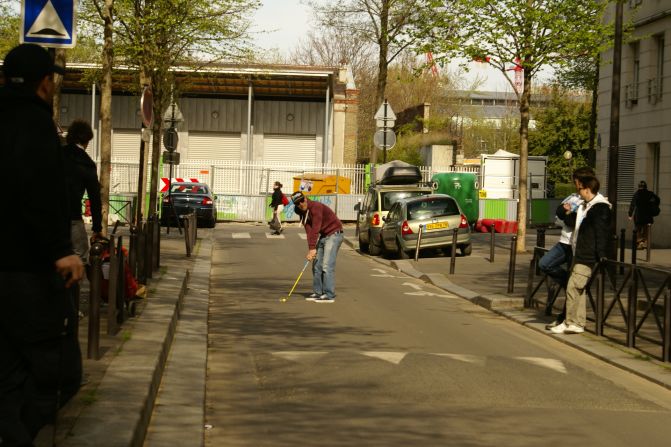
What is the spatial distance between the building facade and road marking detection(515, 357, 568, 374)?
20125 millimetres

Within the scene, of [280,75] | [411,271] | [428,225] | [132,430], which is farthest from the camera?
[280,75]

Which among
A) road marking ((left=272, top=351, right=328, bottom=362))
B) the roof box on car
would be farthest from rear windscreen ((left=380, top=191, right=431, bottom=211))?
road marking ((left=272, top=351, right=328, bottom=362))

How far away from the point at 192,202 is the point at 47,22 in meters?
29.9

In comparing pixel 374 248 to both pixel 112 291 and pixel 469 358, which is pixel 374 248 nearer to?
pixel 469 358

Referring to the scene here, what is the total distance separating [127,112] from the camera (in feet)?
180

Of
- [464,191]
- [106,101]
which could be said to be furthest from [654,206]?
[106,101]

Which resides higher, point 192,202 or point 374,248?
point 192,202

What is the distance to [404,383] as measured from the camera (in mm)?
8914

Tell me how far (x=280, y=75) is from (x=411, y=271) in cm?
2867

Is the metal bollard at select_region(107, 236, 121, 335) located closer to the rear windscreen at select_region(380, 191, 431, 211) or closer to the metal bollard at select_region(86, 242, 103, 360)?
the metal bollard at select_region(86, 242, 103, 360)

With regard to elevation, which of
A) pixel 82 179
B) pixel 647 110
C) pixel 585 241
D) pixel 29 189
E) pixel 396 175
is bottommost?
pixel 585 241

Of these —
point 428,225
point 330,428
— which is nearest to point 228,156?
point 428,225

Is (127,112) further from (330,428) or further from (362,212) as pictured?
(330,428)

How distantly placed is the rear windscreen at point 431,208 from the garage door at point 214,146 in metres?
30.2
